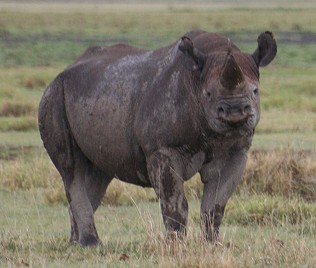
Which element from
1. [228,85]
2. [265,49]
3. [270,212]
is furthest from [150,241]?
[270,212]

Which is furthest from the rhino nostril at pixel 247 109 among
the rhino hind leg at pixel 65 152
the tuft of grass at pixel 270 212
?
the tuft of grass at pixel 270 212

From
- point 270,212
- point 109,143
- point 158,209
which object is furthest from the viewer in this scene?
point 158,209

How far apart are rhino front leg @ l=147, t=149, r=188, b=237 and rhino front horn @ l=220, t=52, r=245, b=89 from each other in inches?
34.8

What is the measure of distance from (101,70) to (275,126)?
11.2 metres

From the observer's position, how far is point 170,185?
886cm

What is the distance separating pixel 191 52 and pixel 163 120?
0.57 meters

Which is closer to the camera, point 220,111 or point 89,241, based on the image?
point 220,111

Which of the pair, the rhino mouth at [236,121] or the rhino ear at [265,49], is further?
the rhino ear at [265,49]

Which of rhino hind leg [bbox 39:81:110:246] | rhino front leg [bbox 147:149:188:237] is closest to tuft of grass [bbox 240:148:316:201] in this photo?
rhino hind leg [bbox 39:81:110:246]

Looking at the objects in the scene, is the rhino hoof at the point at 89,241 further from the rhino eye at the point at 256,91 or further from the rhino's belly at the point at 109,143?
the rhino eye at the point at 256,91

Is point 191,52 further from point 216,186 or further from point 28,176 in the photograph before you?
point 28,176

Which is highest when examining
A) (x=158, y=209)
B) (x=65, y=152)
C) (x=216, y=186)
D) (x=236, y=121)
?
(x=236, y=121)

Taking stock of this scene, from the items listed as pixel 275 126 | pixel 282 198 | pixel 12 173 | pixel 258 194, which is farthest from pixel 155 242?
pixel 275 126

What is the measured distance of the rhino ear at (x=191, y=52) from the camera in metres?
8.59
